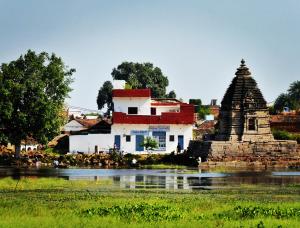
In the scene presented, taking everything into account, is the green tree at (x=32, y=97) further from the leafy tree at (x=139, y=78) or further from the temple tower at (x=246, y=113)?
the leafy tree at (x=139, y=78)

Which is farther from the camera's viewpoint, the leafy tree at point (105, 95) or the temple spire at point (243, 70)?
the leafy tree at point (105, 95)

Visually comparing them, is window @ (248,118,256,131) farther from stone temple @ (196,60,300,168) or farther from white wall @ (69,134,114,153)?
white wall @ (69,134,114,153)

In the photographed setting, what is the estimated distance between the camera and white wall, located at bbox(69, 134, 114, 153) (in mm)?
90562

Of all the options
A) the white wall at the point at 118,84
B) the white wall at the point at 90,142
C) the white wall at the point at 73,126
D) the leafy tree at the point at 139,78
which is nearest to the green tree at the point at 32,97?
the white wall at the point at 90,142

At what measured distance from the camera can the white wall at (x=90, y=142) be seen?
90.6m

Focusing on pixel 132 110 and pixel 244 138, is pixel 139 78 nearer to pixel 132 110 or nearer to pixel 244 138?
pixel 132 110

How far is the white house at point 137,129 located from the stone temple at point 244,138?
9477mm

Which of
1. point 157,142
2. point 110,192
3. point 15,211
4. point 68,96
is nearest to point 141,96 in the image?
point 157,142

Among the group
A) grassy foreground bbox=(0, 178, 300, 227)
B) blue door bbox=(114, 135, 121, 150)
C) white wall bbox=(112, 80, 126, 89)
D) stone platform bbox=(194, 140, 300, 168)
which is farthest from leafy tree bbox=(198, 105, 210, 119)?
grassy foreground bbox=(0, 178, 300, 227)

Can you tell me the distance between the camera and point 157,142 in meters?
90.7

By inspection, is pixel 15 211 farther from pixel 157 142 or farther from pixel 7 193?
pixel 157 142

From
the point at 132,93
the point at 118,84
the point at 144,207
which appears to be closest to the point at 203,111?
the point at 118,84

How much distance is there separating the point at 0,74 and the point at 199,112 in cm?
7042

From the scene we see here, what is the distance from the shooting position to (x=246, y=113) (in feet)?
259
